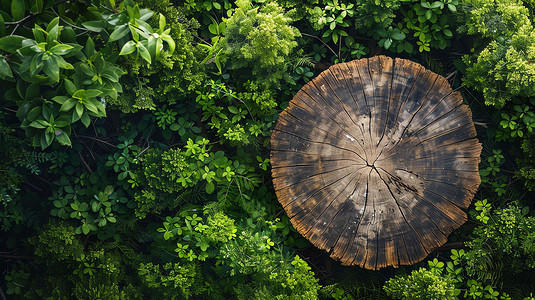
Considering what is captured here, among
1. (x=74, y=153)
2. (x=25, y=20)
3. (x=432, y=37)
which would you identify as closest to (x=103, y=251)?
(x=74, y=153)

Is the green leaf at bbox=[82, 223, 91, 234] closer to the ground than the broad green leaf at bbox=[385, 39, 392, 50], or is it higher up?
closer to the ground

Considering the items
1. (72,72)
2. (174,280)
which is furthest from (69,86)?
(174,280)

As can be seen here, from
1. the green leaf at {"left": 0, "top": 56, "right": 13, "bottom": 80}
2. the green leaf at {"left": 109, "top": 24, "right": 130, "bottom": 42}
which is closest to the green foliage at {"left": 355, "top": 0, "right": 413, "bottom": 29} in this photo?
the green leaf at {"left": 109, "top": 24, "right": 130, "bottom": 42}

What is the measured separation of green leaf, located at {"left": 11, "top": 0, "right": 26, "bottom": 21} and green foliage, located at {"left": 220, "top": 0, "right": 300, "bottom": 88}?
1.51 metres

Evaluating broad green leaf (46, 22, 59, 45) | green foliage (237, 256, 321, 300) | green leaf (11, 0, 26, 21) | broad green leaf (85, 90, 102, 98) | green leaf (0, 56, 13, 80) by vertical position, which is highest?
broad green leaf (46, 22, 59, 45)

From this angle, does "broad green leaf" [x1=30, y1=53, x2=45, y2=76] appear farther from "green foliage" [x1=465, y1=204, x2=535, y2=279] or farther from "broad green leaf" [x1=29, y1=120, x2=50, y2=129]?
"green foliage" [x1=465, y1=204, x2=535, y2=279]

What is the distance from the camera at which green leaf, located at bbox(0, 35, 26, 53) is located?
7.29 ft

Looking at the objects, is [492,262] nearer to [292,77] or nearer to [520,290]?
[520,290]

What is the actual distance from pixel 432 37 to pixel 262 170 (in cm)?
208

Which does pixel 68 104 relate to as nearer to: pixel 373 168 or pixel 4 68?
pixel 4 68

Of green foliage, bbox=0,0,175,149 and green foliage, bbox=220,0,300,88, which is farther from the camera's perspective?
green foliage, bbox=220,0,300,88

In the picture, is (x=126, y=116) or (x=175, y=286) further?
(x=126, y=116)

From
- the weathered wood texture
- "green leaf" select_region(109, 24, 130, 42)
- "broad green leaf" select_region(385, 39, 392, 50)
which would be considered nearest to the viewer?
"green leaf" select_region(109, 24, 130, 42)

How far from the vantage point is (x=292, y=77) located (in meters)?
3.82
